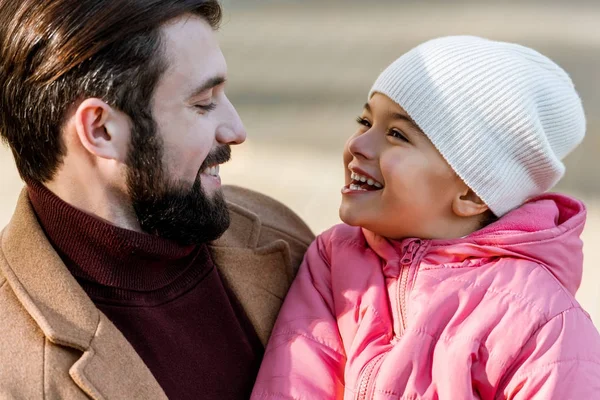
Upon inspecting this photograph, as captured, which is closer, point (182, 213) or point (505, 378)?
point (505, 378)

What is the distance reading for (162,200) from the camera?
2512mm

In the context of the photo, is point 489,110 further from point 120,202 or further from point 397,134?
point 120,202

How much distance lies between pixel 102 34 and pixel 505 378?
1.24 metres

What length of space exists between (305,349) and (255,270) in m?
0.31

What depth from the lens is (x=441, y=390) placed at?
7.61ft

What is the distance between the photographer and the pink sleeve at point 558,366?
88.6 inches

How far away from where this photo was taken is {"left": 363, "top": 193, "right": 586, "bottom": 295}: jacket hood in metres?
2.48

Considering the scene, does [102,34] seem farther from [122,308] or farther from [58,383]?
[58,383]

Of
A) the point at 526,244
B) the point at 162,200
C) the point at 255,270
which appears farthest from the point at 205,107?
the point at 526,244

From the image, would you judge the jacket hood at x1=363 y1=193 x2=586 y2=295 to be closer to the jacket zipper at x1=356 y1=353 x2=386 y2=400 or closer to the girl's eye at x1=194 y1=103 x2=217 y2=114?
the jacket zipper at x1=356 y1=353 x2=386 y2=400

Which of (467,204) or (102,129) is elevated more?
(102,129)

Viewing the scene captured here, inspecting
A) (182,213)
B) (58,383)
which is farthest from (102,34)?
(58,383)

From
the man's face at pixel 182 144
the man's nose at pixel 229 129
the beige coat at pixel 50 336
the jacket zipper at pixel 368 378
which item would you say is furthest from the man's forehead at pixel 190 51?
the jacket zipper at pixel 368 378

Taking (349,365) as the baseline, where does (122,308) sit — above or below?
above
